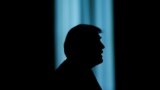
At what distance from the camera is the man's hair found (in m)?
2.06

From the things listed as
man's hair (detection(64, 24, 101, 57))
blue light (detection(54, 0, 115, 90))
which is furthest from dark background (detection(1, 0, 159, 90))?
man's hair (detection(64, 24, 101, 57))

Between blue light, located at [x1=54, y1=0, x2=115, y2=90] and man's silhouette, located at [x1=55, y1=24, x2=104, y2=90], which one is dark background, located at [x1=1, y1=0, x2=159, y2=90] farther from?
man's silhouette, located at [x1=55, y1=24, x2=104, y2=90]

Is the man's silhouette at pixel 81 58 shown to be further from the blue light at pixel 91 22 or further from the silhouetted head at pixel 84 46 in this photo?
the blue light at pixel 91 22

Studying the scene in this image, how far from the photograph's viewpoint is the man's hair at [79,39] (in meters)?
2.06

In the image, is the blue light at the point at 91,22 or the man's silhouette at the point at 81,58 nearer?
the man's silhouette at the point at 81,58

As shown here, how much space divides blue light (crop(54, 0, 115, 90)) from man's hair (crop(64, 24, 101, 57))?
107 cm
